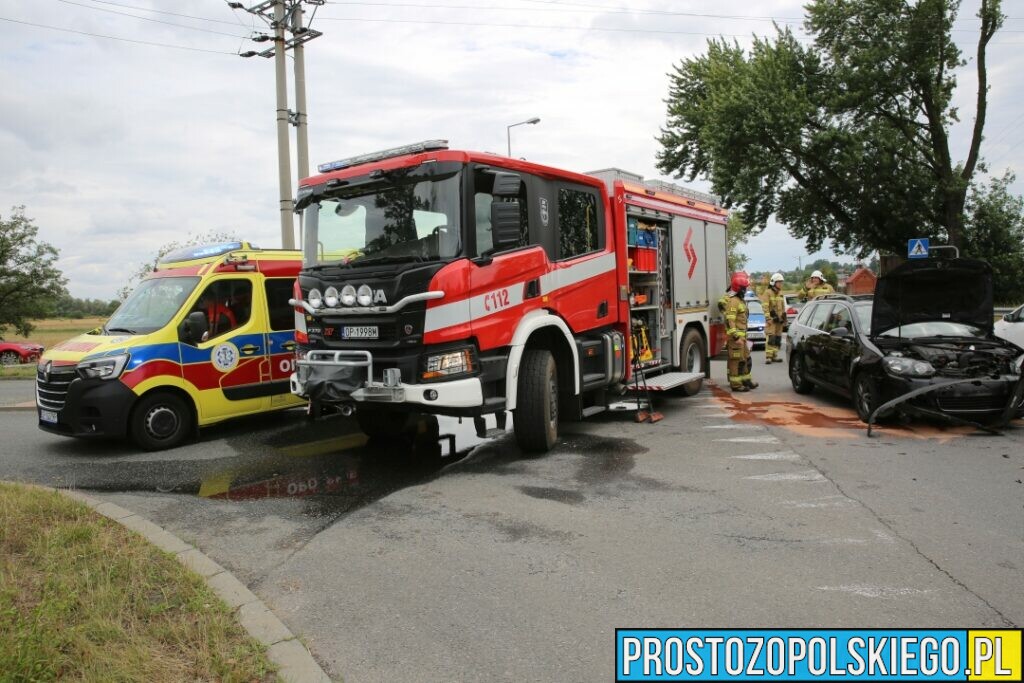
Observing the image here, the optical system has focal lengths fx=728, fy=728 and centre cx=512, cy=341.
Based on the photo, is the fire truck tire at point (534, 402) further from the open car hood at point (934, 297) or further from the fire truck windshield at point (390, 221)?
the open car hood at point (934, 297)

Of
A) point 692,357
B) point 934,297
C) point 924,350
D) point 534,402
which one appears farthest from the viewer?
point 692,357

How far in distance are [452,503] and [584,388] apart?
9.12ft

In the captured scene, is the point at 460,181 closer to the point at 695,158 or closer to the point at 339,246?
the point at 339,246

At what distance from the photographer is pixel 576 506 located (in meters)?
5.57

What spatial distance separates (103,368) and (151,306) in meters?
1.09

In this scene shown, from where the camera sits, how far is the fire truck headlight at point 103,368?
7625 millimetres

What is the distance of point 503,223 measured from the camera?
6547 millimetres

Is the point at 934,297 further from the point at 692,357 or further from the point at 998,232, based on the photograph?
the point at 998,232

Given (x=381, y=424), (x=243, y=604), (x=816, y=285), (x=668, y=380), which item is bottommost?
(x=243, y=604)

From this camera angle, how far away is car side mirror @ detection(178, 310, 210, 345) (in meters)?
8.17

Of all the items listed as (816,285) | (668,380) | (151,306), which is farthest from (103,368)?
(816,285)

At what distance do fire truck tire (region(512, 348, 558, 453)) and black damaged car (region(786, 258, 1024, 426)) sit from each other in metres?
3.67

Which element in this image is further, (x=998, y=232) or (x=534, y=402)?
(x=998, y=232)

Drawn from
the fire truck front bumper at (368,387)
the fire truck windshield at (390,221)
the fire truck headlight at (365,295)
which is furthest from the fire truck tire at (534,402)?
the fire truck headlight at (365,295)
